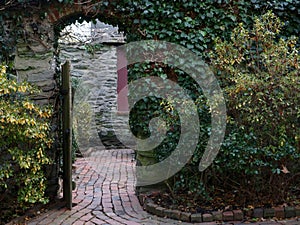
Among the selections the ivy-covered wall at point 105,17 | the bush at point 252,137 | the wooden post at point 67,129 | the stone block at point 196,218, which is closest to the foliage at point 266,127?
the bush at point 252,137

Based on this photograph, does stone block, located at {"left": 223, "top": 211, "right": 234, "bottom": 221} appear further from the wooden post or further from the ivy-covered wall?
the ivy-covered wall

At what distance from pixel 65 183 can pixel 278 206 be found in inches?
89.3

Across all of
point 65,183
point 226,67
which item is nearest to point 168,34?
point 226,67

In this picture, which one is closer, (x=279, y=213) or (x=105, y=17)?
(x=279, y=213)

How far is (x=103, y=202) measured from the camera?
3.54 m

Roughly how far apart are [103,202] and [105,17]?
87.4 inches

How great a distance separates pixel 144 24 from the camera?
12.0ft

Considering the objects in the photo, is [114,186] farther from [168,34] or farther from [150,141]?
[168,34]

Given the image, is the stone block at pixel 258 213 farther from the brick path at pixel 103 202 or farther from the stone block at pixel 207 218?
the stone block at pixel 207 218

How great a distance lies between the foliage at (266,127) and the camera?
295 centimetres

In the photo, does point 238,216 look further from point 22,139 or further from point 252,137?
point 22,139

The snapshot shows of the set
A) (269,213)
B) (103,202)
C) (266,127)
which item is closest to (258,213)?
(269,213)

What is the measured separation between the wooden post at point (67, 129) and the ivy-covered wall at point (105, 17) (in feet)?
0.52

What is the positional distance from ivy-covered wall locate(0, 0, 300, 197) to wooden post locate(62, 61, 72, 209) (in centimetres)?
16
